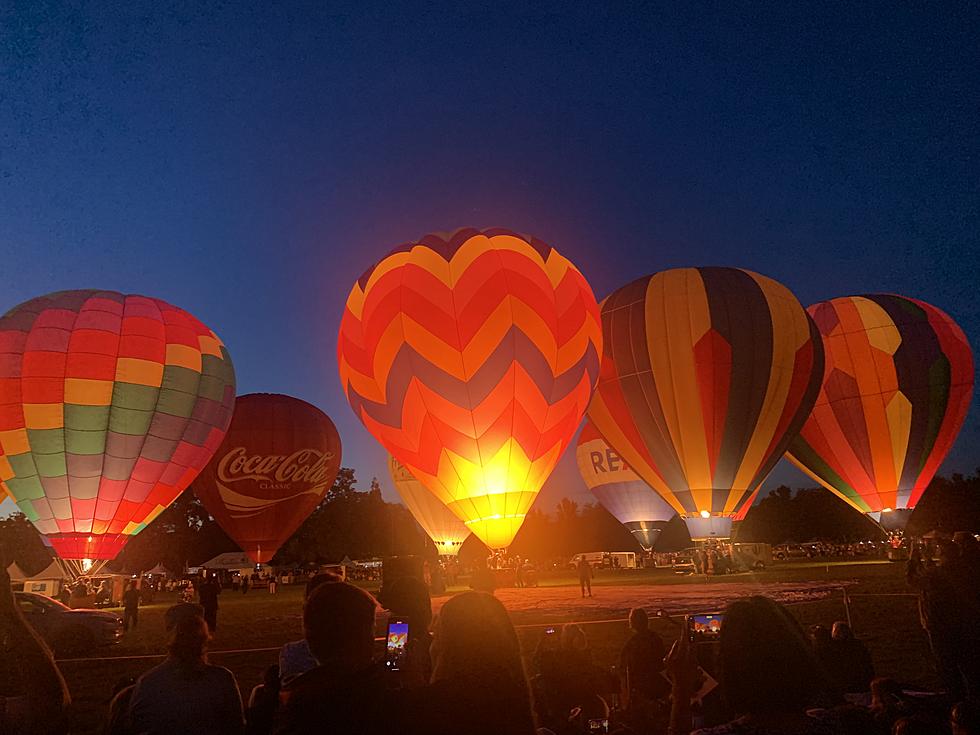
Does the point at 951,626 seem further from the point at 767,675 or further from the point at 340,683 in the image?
the point at 340,683

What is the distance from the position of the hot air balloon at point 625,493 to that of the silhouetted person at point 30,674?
29.3m

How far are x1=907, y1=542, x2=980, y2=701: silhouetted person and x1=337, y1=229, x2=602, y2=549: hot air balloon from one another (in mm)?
9297

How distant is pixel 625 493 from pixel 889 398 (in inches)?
487

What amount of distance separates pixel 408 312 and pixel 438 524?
71.1 feet

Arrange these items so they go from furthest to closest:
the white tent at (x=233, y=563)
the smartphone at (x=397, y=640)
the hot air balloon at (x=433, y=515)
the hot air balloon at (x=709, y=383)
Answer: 1. the white tent at (x=233, y=563)
2. the hot air balloon at (x=433, y=515)
3. the hot air balloon at (x=709, y=383)
4. the smartphone at (x=397, y=640)

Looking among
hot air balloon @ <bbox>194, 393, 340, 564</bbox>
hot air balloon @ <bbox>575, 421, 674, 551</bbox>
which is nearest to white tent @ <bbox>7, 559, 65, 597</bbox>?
hot air balloon @ <bbox>194, 393, 340, 564</bbox>

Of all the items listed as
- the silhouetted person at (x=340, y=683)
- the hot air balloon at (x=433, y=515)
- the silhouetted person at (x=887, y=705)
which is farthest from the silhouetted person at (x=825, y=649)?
the hot air balloon at (x=433, y=515)

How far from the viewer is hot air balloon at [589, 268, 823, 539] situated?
62.2ft

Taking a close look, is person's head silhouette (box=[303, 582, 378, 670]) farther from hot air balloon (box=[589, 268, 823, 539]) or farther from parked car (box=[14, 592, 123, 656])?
hot air balloon (box=[589, 268, 823, 539])

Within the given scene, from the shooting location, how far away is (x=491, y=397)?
13734mm

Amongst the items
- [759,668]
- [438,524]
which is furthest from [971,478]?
[759,668]

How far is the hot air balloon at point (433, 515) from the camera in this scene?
33669 mm

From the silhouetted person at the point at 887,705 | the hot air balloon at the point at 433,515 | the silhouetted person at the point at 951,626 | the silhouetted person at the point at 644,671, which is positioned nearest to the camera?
the silhouetted person at the point at 887,705

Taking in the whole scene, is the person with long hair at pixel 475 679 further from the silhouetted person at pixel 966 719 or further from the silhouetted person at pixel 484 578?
the silhouetted person at pixel 484 578
